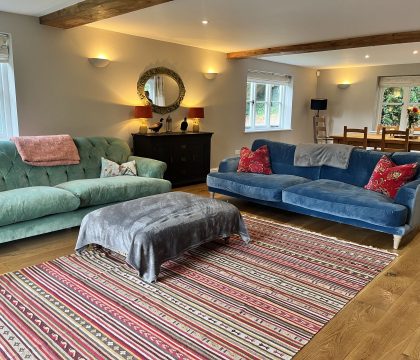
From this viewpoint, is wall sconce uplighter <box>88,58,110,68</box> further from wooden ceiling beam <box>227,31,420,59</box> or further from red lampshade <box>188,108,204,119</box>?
wooden ceiling beam <box>227,31,420,59</box>

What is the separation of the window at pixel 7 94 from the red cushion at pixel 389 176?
13.3 ft

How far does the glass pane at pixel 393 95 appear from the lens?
7.88 meters

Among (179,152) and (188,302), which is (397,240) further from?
(179,152)

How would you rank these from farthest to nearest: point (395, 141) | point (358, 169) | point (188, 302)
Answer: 1. point (395, 141)
2. point (358, 169)
3. point (188, 302)

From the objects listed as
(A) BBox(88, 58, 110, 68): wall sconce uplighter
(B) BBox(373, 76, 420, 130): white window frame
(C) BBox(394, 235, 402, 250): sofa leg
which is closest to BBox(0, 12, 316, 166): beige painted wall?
(A) BBox(88, 58, 110, 68): wall sconce uplighter

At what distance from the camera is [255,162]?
471cm

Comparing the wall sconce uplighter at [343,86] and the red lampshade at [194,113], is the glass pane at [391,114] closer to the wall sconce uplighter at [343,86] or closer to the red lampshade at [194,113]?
the wall sconce uplighter at [343,86]

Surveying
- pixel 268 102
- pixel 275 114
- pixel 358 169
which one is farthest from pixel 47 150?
pixel 275 114

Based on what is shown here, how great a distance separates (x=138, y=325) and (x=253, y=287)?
85cm

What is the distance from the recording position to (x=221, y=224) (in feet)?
10.0

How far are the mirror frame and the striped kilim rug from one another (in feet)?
9.67

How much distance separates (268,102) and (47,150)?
5.30 meters

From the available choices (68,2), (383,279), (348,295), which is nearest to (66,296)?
(348,295)

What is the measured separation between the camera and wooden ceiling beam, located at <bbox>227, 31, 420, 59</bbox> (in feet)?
15.4
